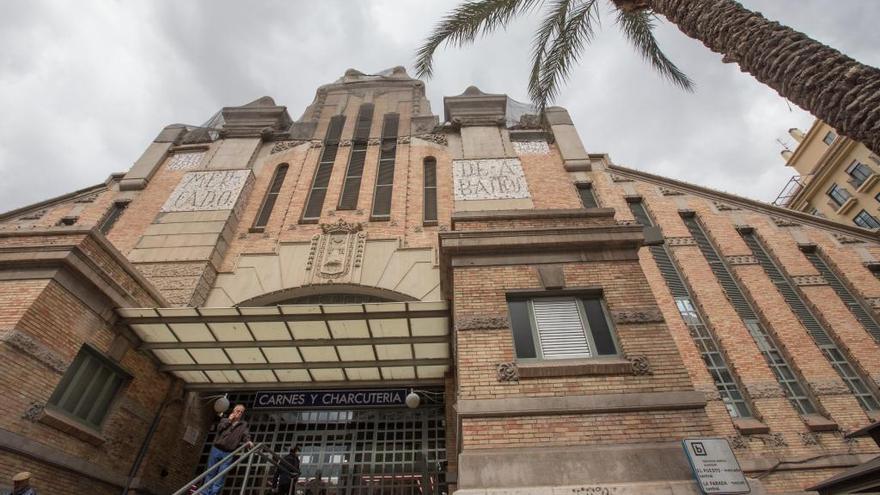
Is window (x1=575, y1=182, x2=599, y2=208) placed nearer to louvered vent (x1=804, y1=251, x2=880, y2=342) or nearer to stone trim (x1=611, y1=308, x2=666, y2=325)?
louvered vent (x1=804, y1=251, x2=880, y2=342)

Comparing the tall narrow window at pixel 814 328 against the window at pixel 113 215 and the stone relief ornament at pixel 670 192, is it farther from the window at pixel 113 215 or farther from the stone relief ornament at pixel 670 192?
the window at pixel 113 215

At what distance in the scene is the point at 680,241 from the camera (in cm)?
1441

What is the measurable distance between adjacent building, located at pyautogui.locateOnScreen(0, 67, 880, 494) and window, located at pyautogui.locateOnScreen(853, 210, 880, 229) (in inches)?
852

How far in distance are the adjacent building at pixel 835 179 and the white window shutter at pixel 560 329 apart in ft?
107

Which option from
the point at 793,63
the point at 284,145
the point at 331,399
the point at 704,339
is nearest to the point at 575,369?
the point at 793,63

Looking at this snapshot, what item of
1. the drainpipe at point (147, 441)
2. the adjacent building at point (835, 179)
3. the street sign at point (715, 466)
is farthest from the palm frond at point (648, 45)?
the adjacent building at point (835, 179)

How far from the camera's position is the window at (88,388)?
7.79 meters

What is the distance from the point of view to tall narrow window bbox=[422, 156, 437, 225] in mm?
13823

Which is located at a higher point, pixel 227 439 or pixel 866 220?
pixel 866 220

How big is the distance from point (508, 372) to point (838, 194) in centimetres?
4075

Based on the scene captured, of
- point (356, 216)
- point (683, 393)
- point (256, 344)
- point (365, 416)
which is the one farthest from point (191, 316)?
point (683, 393)

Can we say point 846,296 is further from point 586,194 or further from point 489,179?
point 489,179

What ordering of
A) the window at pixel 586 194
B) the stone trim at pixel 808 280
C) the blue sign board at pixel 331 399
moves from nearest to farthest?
the blue sign board at pixel 331 399, the stone trim at pixel 808 280, the window at pixel 586 194

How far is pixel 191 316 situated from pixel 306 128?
1049cm
